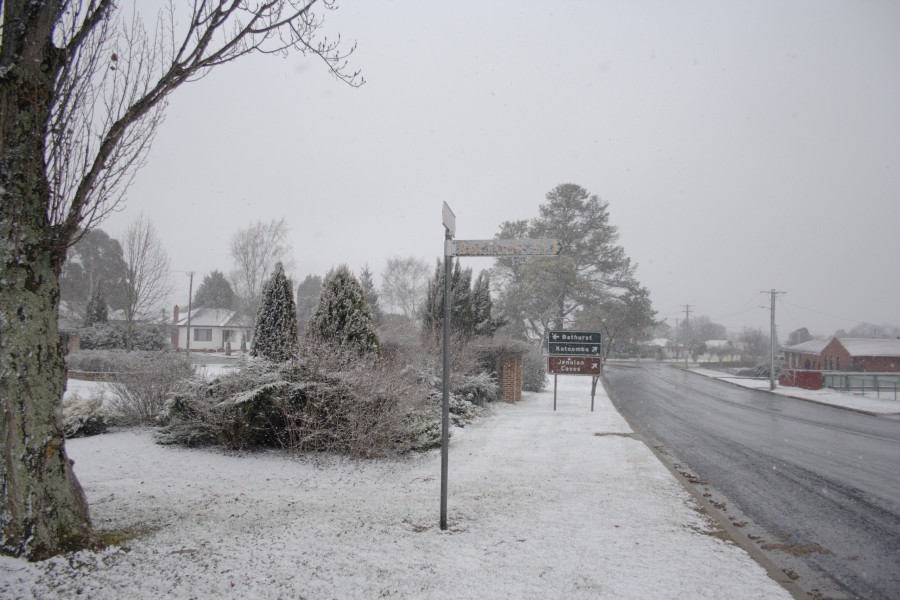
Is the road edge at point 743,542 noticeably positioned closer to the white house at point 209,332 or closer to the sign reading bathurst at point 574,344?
the sign reading bathurst at point 574,344

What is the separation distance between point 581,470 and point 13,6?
805 centimetres

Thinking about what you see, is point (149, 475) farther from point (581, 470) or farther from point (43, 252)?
point (581, 470)

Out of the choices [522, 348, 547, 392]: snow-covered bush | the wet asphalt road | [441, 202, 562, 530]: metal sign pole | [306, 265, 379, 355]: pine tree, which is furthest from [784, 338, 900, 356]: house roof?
[441, 202, 562, 530]: metal sign pole

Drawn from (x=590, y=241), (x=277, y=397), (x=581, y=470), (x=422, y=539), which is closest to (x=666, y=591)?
(x=422, y=539)

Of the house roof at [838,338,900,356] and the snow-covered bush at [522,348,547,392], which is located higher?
the house roof at [838,338,900,356]

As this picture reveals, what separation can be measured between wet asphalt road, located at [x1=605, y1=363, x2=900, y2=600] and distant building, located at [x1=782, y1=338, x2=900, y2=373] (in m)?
31.7

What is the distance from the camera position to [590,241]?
144ft

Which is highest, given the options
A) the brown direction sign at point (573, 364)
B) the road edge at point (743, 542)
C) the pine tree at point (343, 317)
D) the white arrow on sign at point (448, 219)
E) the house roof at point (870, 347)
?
the white arrow on sign at point (448, 219)

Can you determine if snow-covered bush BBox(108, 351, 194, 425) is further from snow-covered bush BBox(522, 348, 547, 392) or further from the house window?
the house window

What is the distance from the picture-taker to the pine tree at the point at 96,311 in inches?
1239

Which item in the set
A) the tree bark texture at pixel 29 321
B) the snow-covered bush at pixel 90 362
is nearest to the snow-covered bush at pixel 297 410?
the tree bark texture at pixel 29 321

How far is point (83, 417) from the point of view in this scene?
9.05 meters

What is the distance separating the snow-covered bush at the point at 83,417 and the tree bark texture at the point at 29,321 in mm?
5822

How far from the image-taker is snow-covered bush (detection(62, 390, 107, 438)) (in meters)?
8.86
